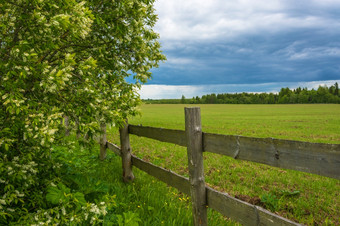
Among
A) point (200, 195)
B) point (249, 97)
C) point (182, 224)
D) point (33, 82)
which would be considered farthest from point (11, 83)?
point (249, 97)

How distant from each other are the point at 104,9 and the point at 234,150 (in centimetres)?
559

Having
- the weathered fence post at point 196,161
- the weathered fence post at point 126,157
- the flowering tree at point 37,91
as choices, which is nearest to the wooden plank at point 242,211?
the weathered fence post at point 196,161

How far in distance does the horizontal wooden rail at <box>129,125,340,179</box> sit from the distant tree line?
158 m

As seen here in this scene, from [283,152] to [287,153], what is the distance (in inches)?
2.0

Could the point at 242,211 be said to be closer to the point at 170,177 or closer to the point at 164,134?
the point at 170,177

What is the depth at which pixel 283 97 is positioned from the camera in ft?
516

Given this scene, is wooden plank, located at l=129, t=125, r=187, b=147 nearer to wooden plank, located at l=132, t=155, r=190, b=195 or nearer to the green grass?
wooden plank, located at l=132, t=155, r=190, b=195

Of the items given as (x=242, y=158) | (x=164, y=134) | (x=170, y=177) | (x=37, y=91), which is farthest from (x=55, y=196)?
(x=242, y=158)

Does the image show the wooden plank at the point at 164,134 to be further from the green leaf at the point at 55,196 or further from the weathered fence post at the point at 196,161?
the green leaf at the point at 55,196

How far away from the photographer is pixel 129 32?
7461mm

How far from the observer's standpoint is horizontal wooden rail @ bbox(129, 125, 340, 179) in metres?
2.69

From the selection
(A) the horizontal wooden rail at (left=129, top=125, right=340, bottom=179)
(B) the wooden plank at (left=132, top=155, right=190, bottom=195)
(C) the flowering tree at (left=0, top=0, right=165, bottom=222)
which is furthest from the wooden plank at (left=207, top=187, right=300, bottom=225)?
(C) the flowering tree at (left=0, top=0, right=165, bottom=222)

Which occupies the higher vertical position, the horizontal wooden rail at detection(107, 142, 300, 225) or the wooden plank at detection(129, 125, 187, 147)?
the wooden plank at detection(129, 125, 187, 147)

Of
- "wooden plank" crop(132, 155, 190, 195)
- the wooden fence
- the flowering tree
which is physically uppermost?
the flowering tree
